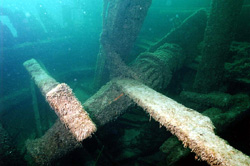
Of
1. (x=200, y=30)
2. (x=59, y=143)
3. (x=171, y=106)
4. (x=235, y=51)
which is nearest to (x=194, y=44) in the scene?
(x=200, y=30)

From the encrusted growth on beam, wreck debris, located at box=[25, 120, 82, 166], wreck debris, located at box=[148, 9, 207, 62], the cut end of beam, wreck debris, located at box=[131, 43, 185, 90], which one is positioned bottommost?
wreck debris, located at box=[25, 120, 82, 166]

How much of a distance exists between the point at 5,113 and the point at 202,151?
637 cm

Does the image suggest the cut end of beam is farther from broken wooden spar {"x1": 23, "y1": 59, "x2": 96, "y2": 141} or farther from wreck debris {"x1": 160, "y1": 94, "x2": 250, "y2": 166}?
wreck debris {"x1": 160, "y1": 94, "x2": 250, "y2": 166}

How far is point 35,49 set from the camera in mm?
6703

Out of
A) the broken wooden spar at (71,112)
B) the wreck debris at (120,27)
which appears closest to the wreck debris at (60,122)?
the broken wooden spar at (71,112)

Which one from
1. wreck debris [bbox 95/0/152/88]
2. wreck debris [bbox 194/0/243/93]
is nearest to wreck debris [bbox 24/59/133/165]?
wreck debris [bbox 95/0/152/88]

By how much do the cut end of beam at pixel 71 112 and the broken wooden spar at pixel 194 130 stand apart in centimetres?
76

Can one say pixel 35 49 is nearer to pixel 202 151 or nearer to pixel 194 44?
pixel 194 44

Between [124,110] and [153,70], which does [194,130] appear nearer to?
[124,110]

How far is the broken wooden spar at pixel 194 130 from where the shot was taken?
3.33ft

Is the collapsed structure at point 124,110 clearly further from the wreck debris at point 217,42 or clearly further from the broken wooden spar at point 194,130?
the wreck debris at point 217,42

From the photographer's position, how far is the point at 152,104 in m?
1.77

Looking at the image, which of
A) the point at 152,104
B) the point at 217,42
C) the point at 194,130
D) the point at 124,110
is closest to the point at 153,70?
the point at 124,110

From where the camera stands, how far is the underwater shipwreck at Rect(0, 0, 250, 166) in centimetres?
147
